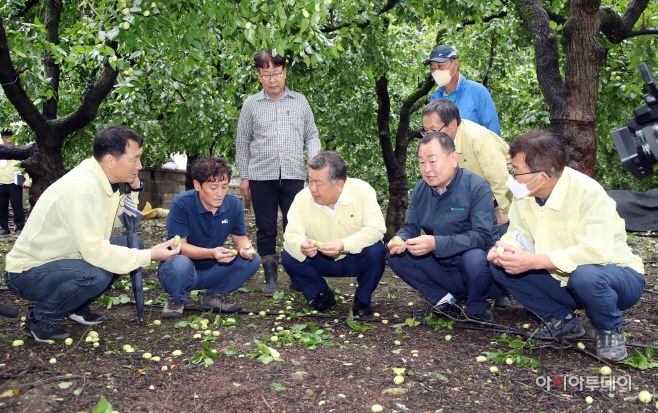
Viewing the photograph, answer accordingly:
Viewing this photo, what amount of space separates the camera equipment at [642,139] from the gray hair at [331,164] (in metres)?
2.22

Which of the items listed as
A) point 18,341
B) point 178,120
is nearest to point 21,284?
point 18,341

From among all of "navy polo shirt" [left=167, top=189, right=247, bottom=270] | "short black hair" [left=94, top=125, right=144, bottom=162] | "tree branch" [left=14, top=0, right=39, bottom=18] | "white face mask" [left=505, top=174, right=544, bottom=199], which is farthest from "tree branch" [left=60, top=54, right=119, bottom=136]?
"white face mask" [left=505, top=174, right=544, bottom=199]

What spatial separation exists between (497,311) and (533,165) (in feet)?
5.51

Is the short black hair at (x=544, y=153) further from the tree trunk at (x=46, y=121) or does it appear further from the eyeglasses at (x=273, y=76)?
the tree trunk at (x=46, y=121)

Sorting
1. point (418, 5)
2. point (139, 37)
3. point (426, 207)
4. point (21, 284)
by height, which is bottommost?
point (21, 284)

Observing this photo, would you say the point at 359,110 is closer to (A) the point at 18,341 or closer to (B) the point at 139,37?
(B) the point at 139,37

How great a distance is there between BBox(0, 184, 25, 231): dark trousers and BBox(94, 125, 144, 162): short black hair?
7615mm

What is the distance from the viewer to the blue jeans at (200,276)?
4.12m

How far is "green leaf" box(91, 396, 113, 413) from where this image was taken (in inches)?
97.9

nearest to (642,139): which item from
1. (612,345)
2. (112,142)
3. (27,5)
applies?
(612,345)

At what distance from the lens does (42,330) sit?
3555mm

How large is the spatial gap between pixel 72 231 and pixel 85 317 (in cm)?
95

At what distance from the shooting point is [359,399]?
2.74 m

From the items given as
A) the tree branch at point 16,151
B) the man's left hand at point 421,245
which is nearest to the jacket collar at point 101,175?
the man's left hand at point 421,245
